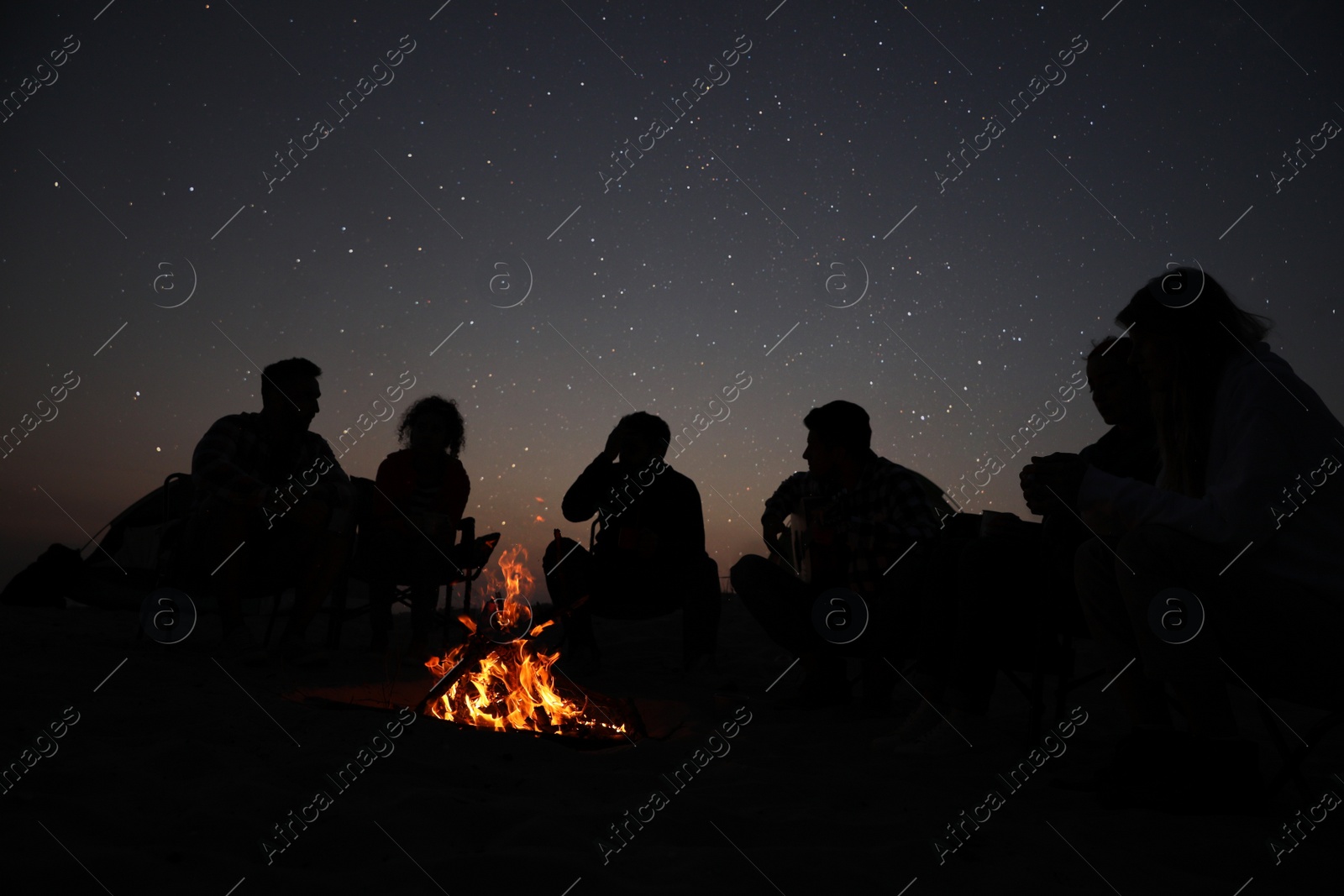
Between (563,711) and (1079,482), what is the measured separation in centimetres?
235

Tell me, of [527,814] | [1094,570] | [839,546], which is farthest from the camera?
[839,546]

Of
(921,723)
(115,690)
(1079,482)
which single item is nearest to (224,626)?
(115,690)

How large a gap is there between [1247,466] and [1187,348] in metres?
0.43

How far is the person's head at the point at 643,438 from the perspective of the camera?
540 centimetres

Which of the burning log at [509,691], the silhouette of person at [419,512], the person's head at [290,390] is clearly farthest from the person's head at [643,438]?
the person's head at [290,390]

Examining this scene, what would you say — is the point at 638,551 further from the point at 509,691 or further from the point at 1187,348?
the point at 1187,348

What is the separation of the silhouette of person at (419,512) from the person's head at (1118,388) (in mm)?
3738

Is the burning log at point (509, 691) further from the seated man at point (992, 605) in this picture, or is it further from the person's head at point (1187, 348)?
the person's head at point (1187, 348)

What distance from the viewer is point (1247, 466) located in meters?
1.90

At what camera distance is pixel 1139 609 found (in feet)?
6.78

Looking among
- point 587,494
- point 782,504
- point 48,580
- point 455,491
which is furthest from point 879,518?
point 48,580

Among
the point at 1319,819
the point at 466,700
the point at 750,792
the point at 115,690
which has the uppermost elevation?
the point at 115,690

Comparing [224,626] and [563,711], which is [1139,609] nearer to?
[563,711]

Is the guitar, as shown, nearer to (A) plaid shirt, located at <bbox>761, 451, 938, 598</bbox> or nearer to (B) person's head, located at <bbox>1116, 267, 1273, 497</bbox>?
(A) plaid shirt, located at <bbox>761, 451, 938, 598</bbox>
